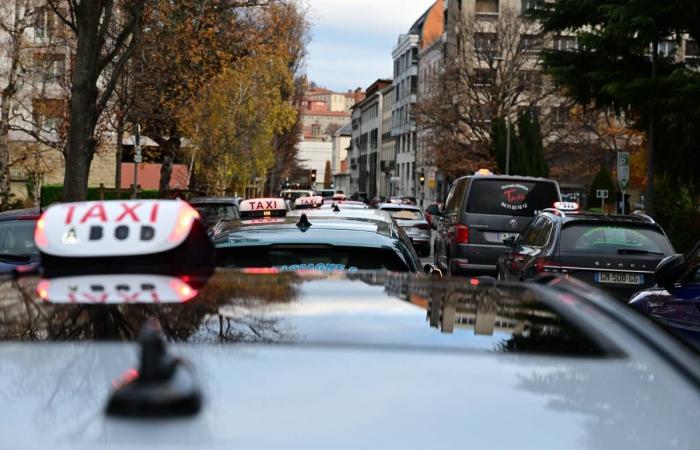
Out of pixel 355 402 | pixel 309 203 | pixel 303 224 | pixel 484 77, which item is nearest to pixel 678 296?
pixel 303 224

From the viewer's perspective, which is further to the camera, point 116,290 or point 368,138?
point 368,138

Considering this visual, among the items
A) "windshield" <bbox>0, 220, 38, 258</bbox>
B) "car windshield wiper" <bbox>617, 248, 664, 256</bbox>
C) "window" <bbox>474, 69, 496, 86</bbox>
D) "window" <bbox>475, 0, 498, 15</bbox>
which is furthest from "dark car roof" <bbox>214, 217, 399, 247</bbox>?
"window" <bbox>475, 0, 498, 15</bbox>

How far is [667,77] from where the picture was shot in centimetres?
2538

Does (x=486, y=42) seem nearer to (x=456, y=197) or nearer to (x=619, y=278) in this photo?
(x=456, y=197)

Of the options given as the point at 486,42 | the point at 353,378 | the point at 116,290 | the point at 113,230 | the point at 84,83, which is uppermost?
the point at 486,42

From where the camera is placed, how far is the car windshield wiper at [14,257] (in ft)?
39.8

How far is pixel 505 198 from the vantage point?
800 inches

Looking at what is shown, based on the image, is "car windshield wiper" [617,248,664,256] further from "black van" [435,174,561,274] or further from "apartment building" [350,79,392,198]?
"apartment building" [350,79,392,198]

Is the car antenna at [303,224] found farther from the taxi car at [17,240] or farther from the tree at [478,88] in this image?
the tree at [478,88]

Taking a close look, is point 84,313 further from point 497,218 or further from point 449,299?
point 497,218

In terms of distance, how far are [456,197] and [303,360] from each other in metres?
20.0

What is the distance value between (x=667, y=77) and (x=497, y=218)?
26.0 feet

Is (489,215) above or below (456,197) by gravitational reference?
below

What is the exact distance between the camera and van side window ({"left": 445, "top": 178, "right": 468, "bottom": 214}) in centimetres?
2104
